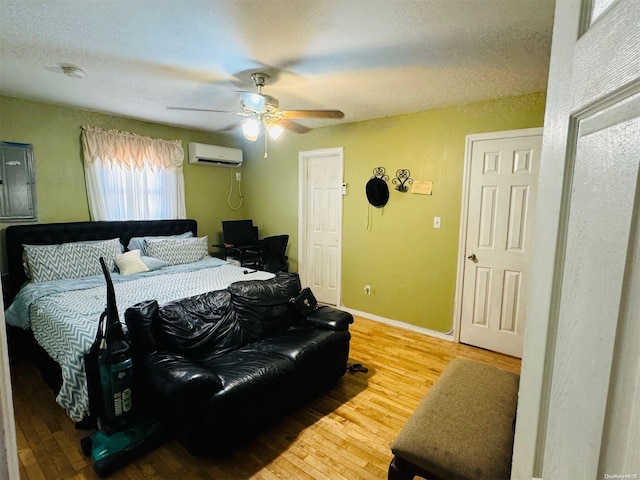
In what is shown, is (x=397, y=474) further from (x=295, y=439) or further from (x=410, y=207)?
(x=410, y=207)

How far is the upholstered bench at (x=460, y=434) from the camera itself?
1.25m

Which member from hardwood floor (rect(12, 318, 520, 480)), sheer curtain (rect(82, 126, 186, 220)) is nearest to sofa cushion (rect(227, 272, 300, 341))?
hardwood floor (rect(12, 318, 520, 480))

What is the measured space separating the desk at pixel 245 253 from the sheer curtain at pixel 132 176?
2.65ft

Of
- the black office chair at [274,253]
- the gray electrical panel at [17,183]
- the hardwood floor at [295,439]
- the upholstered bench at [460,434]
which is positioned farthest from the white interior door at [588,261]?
the gray electrical panel at [17,183]

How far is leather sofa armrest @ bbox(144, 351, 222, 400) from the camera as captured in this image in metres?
1.66

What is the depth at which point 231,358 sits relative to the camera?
2137 millimetres

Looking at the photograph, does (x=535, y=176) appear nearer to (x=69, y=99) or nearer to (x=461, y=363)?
(x=461, y=363)

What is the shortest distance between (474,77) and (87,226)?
4122 mm

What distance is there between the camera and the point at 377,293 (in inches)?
155

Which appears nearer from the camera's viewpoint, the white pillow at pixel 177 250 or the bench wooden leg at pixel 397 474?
the bench wooden leg at pixel 397 474

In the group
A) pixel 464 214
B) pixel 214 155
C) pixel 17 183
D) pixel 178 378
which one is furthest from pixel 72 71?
pixel 464 214

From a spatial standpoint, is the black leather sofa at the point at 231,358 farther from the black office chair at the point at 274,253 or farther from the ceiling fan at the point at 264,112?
the black office chair at the point at 274,253

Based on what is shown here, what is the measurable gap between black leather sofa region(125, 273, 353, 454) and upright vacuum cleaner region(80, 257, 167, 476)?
5.1 inches

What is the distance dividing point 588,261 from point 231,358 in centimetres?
208
